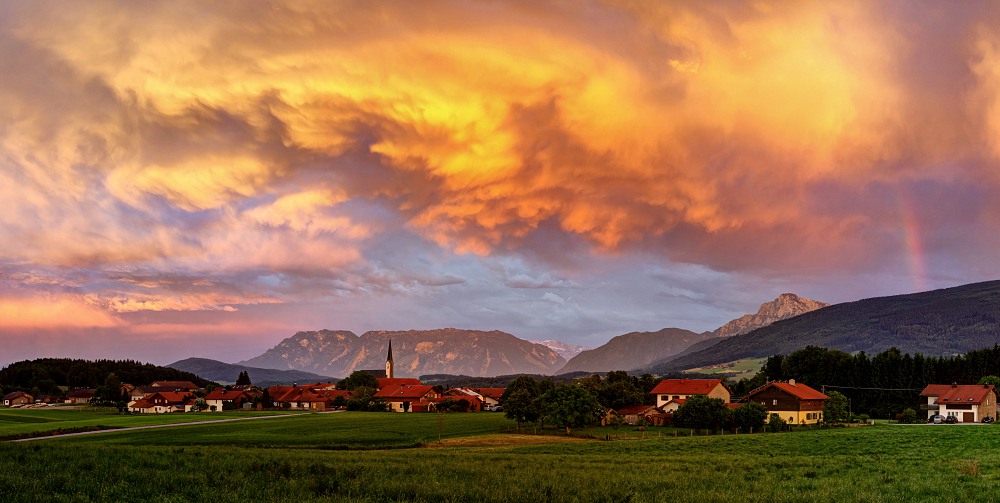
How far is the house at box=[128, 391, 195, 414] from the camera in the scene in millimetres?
183000

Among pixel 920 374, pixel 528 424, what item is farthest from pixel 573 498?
pixel 920 374

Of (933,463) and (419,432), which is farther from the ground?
(933,463)

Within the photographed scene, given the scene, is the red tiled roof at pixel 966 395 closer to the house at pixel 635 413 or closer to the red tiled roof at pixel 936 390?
the red tiled roof at pixel 936 390

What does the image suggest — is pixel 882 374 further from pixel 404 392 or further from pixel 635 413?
pixel 404 392

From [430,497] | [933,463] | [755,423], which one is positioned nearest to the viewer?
[430,497]

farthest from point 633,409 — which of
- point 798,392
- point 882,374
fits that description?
point 882,374

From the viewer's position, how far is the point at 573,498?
21688 mm

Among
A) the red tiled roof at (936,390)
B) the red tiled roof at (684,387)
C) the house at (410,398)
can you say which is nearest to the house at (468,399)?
the house at (410,398)

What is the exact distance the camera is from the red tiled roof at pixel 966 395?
11381 cm

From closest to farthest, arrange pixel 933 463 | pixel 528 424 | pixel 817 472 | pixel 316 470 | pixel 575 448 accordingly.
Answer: pixel 316 470 → pixel 817 472 → pixel 933 463 → pixel 575 448 → pixel 528 424

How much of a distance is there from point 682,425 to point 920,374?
7485 cm

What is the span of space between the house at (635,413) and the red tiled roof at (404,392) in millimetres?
68522

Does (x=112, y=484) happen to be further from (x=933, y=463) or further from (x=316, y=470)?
(x=933, y=463)

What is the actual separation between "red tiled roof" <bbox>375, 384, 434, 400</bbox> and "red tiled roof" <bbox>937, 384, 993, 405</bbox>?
376 feet
